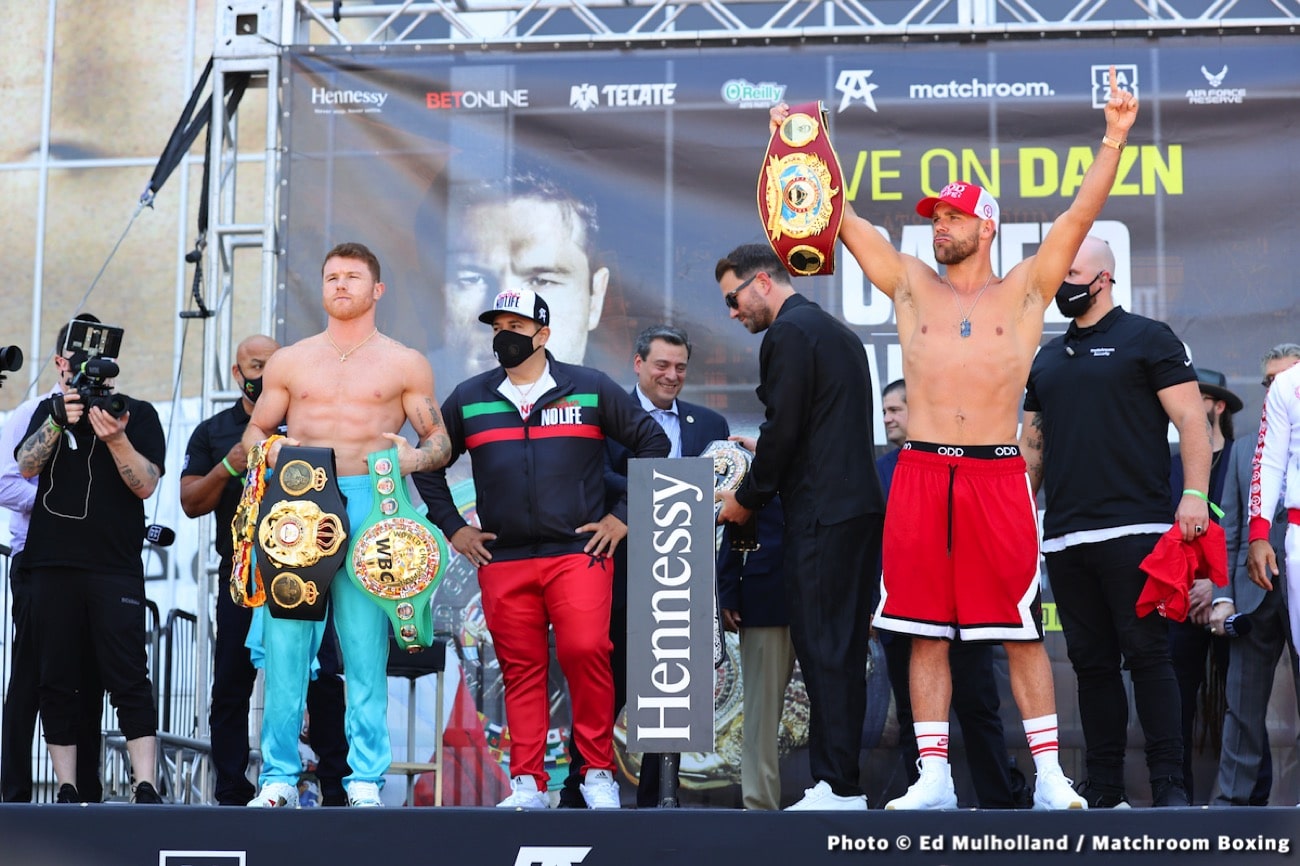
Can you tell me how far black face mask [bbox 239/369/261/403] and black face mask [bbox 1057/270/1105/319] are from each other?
280 centimetres

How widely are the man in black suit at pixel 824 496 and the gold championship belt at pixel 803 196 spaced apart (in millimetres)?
267

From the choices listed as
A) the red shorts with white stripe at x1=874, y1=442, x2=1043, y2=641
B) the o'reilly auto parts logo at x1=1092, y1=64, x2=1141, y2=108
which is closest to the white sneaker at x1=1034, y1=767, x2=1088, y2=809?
the red shorts with white stripe at x1=874, y1=442, x2=1043, y2=641

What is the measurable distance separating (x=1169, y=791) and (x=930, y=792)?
2.46 feet

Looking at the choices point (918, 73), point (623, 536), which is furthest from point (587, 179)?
point (623, 536)

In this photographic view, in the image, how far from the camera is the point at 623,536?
4965 mm

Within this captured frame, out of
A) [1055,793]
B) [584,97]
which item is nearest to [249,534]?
[1055,793]

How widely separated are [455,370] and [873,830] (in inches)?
127

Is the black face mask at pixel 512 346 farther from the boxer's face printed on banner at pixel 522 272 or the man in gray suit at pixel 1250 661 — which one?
the man in gray suit at pixel 1250 661

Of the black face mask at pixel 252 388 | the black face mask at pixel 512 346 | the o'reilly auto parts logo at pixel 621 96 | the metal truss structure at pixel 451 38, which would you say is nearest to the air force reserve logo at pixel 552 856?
the black face mask at pixel 512 346

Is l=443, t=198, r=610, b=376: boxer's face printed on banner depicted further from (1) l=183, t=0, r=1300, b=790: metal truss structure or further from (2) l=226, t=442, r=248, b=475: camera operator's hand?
(2) l=226, t=442, r=248, b=475: camera operator's hand

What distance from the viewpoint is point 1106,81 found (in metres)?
6.39

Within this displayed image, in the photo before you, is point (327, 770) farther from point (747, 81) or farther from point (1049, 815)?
point (747, 81)

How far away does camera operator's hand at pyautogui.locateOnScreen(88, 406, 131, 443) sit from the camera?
16.5 feet

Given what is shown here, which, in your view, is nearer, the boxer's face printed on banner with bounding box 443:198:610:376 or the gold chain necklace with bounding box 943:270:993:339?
the gold chain necklace with bounding box 943:270:993:339
